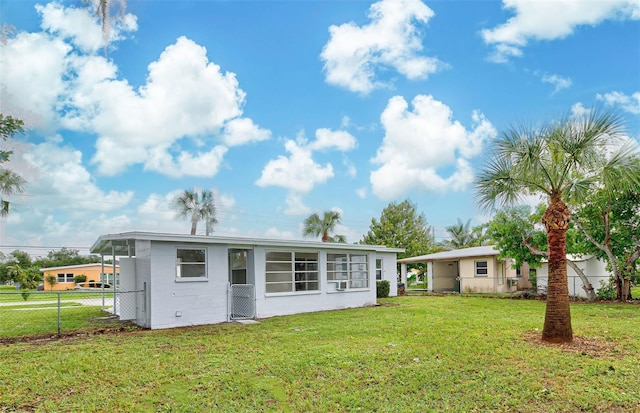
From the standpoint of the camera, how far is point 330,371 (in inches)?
262

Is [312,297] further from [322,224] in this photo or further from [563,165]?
[322,224]

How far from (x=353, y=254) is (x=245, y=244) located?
5255mm

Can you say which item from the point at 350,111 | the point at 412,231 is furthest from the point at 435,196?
the point at 350,111

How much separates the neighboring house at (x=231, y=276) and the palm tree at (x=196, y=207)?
607 inches

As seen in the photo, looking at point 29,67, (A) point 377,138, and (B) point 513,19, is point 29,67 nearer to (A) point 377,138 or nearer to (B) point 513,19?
(B) point 513,19

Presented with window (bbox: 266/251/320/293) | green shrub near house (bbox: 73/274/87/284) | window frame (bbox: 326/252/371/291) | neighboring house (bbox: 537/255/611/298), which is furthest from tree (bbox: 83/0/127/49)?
green shrub near house (bbox: 73/274/87/284)

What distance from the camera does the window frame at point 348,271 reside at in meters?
16.2

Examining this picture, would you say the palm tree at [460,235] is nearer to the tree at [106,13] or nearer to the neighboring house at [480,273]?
the neighboring house at [480,273]

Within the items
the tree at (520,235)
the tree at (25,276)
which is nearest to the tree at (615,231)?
the tree at (520,235)

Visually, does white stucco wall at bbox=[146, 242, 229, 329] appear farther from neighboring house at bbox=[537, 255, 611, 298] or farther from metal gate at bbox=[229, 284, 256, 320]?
neighboring house at bbox=[537, 255, 611, 298]

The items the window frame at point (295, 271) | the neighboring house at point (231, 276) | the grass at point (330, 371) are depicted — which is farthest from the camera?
the window frame at point (295, 271)

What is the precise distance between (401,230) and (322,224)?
663 centimetres

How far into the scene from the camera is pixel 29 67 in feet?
22.1

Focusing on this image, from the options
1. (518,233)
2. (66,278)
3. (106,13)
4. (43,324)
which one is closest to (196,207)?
(43,324)
